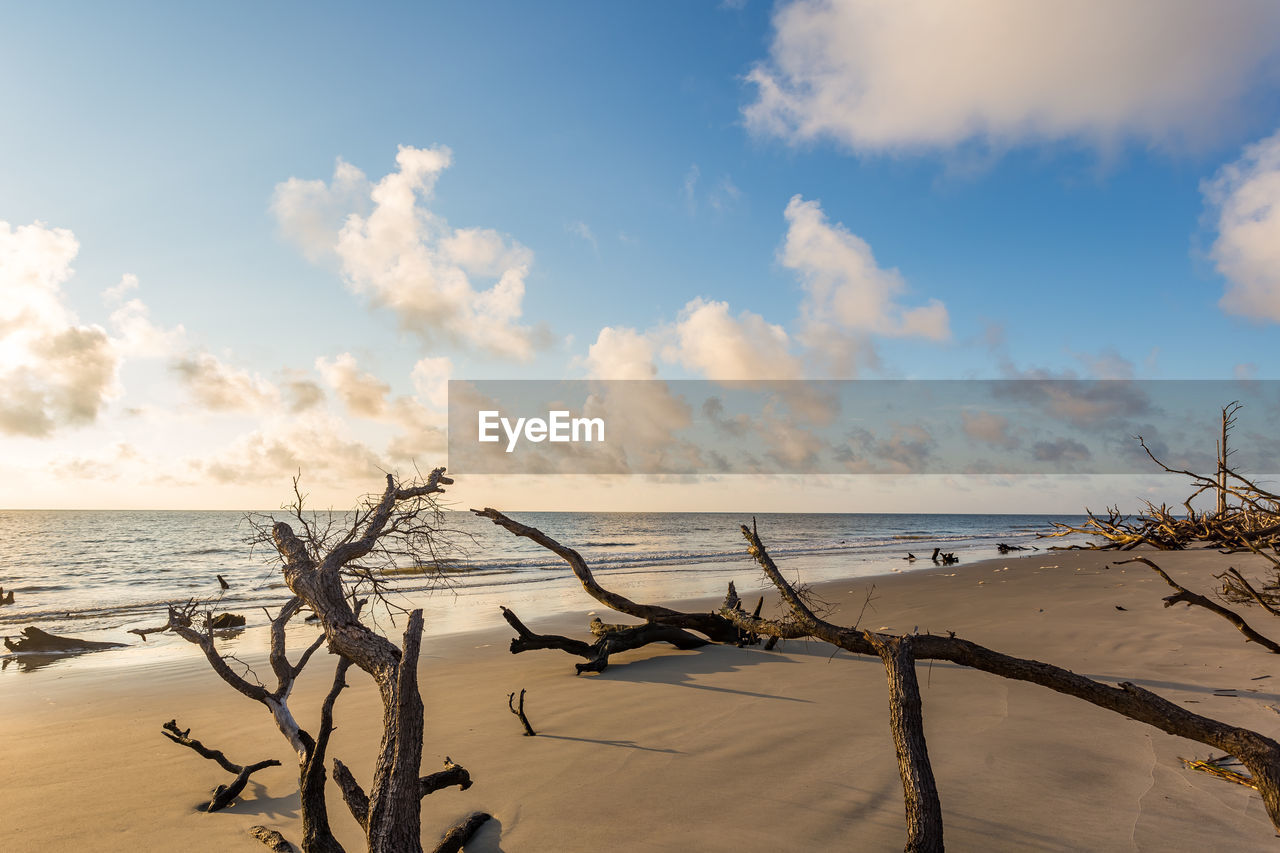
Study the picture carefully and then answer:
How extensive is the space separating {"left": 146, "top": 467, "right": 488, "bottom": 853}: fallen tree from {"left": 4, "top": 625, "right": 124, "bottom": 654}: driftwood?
13239mm

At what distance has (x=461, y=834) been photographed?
456cm

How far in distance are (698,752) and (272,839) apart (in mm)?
3796

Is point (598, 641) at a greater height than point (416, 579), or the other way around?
point (598, 641)

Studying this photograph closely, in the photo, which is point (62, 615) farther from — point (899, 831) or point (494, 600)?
point (899, 831)

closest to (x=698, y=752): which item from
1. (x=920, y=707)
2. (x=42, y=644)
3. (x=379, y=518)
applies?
(x=920, y=707)

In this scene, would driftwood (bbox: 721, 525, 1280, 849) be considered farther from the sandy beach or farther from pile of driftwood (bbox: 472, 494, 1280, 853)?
the sandy beach

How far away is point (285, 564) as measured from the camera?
440 centimetres

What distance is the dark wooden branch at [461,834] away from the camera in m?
4.34

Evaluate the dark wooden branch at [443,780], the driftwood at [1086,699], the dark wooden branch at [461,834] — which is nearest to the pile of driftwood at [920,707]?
the driftwood at [1086,699]

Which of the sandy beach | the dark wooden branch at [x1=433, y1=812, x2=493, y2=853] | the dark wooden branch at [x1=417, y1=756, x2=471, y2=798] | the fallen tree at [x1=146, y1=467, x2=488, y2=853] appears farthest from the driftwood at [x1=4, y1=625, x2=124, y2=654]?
the dark wooden branch at [x1=417, y1=756, x2=471, y2=798]

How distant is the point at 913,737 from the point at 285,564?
13.7ft

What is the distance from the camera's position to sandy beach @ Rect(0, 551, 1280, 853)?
16.6 feet

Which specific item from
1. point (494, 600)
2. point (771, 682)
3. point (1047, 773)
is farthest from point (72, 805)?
point (494, 600)

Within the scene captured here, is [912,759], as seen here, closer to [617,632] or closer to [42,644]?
[617,632]
